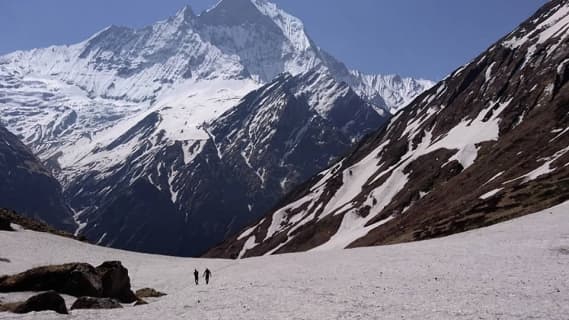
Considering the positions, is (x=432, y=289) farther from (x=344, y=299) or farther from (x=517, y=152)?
(x=517, y=152)

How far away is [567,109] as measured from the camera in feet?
457

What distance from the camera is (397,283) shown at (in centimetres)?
4141

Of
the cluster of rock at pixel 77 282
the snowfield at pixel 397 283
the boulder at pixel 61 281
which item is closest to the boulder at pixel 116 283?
the cluster of rock at pixel 77 282

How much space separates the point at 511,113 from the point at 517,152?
52231mm

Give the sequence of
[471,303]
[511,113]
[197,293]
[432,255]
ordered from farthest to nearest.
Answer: [511,113], [432,255], [197,293], [471,303]

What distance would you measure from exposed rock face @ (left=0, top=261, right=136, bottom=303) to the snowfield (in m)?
2.41

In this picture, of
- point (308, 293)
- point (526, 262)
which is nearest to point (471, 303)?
point (308, 293)

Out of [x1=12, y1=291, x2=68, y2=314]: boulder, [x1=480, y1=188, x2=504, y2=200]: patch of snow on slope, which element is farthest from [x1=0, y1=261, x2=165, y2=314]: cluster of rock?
[x1=480, y1=188, x2=504, y2=200]: patch of snow on slope

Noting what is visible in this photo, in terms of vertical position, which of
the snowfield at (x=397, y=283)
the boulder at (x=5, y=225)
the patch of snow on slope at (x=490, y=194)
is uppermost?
the boulder at (x=5, y=225)

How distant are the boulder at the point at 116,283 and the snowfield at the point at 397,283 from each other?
4032 millimetres

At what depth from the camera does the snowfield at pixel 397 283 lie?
32.1 m

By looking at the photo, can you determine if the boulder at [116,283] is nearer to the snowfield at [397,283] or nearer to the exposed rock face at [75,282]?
the exposed rock face at [75,282]

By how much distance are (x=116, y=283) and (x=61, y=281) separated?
14.1 feet

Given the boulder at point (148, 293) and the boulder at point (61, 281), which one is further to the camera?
the boulder at point (148, 293)
